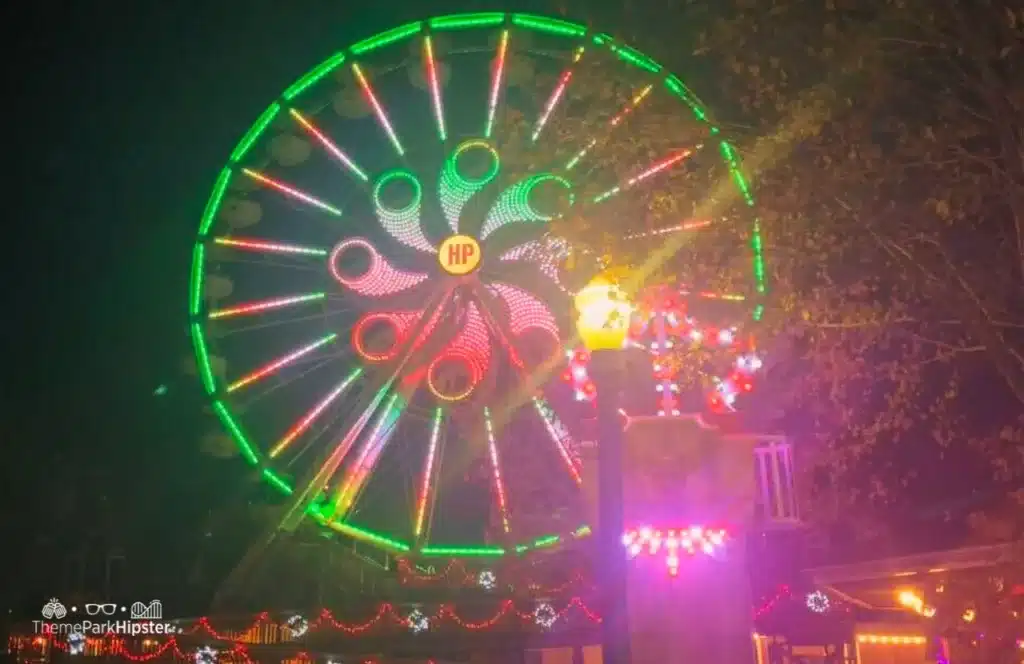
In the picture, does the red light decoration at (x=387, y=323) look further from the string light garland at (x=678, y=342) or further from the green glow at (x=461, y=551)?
the string light garland at (x=678, y=342)

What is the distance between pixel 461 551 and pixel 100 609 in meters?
5.82

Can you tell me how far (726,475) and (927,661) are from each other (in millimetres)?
8473

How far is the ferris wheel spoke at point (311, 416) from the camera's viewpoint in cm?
1327

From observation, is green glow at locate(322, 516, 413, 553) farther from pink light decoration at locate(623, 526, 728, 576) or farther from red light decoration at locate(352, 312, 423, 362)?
pink light decoration at locate(623, 526, 728, 576)

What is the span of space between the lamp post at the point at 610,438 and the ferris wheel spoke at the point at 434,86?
31.4ft

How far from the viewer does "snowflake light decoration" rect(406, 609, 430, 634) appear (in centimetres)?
1405

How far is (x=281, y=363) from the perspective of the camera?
1359 cm

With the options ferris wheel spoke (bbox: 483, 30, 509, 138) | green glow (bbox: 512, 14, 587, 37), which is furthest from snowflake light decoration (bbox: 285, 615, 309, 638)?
green glow (bbox: 512, 14, 587, 37)

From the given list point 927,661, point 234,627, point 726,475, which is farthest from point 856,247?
point 234,627

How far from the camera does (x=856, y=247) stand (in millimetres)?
7789

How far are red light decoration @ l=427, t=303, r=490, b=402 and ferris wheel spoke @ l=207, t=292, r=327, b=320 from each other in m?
1.85

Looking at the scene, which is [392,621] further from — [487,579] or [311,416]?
[311,416]

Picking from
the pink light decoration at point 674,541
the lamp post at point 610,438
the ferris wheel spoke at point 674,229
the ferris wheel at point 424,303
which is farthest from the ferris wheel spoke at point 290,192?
the lamp post at point 610,438

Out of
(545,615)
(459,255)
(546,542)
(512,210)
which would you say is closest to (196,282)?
(459,255)
